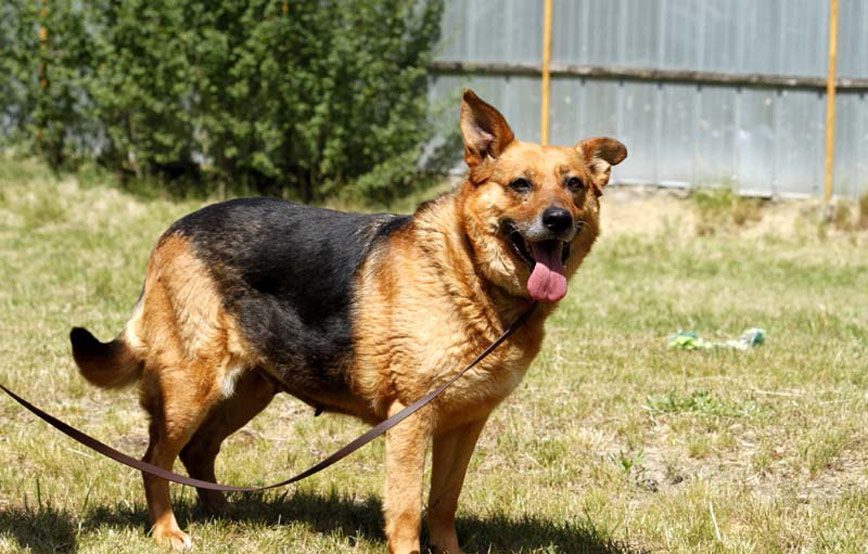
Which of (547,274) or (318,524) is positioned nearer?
(547,274)

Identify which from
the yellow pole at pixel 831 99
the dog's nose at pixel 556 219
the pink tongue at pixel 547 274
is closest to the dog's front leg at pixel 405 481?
the pink tongue at pixel 547 274

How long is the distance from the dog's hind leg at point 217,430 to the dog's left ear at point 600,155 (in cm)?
189

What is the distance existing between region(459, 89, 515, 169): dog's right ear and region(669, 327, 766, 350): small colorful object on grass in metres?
4.27

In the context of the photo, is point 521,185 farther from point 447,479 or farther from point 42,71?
point 42,71

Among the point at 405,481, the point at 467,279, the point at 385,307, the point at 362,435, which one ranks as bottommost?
the point at 405,481

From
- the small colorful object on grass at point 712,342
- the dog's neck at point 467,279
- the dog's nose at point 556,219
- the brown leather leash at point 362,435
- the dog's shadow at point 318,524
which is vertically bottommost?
the small colorful object on grass at point 712,342

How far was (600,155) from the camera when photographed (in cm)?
476

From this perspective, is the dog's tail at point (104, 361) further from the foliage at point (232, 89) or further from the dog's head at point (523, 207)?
the foliage at point (232, 89)

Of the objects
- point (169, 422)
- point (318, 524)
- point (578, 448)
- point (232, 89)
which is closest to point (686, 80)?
point (232, 89)

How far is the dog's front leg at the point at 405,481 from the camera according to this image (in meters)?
4.34

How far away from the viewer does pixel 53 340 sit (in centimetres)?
820

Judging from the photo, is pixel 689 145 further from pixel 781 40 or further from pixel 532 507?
pixel 532 507

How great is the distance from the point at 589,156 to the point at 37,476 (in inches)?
124

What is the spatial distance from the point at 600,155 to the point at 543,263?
744 mm
